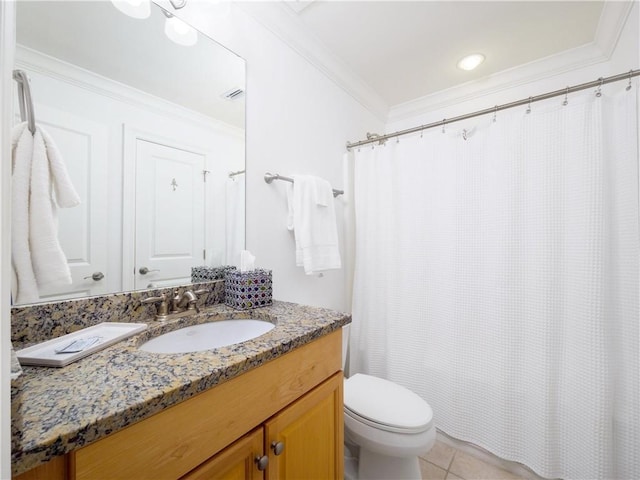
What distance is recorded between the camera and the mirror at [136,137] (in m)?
0.81

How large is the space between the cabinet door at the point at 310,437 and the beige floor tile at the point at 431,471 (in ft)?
2.23

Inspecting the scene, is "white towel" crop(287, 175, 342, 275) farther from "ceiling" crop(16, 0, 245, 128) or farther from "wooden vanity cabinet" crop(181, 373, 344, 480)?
"wooden vanity cabinet" crop(181, 373, 344, 480)

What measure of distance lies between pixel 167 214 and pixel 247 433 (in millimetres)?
803

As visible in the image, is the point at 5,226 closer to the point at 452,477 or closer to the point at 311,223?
the point at 311,223

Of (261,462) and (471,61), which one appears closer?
(261,462)

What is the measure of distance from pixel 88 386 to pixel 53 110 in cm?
78

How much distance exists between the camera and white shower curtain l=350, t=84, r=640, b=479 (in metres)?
1.17

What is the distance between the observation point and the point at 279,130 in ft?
4.74

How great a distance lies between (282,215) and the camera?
4.78 feet

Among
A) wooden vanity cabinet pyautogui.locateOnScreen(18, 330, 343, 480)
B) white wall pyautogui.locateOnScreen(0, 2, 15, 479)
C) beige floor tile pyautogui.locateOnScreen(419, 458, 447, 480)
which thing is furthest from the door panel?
beige floor tile pyautogui.locateOnScreen(419, 458, 447, 480)

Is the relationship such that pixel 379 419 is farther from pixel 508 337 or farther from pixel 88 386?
pixel 88 386

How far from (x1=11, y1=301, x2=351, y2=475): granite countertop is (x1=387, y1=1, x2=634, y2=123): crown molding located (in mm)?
2134

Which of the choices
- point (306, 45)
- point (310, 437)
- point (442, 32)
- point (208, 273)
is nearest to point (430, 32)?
point (442, 32)

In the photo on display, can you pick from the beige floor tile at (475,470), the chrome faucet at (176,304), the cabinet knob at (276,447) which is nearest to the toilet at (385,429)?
the beige floor tile at (475,470)
